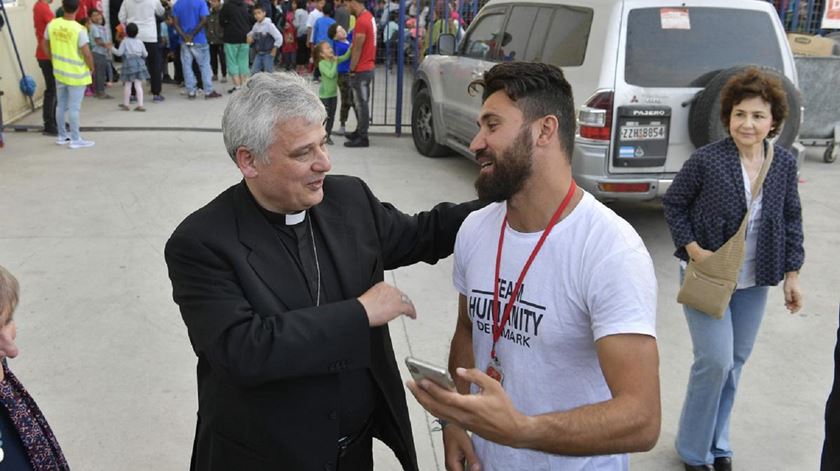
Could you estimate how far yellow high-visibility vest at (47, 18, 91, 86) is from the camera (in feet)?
30.5

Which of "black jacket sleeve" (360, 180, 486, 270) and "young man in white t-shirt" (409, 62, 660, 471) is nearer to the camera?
"young man in white t-shirt" (409, 62, 660, 471)

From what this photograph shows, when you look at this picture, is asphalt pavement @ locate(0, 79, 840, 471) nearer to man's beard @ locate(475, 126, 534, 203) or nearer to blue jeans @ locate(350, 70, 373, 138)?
man's beard @ locate(475, 126, 534, 203)

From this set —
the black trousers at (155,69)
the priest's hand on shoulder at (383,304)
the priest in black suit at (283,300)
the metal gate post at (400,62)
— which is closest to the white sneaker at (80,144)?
the black trousers at (155,69)

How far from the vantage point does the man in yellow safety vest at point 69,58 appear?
9305 millimetres

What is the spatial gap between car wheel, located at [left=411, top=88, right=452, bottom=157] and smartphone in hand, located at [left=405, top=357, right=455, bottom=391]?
795 cm

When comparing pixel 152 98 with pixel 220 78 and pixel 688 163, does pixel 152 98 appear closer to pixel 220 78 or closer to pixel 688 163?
pixel 220 78

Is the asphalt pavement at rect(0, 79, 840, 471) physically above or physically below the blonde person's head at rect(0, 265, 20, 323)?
below

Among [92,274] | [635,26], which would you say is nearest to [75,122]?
[92,274]

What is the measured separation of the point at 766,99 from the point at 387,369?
2077 millimetres

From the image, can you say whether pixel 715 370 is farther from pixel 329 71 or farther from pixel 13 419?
pixel 329 71

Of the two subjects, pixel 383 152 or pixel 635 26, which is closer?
pixel 635 26

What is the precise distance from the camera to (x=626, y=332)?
179cm

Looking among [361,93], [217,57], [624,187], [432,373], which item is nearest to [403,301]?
[432,373]

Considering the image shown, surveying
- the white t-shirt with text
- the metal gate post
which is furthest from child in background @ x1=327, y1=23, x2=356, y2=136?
the white t-shirt with text
